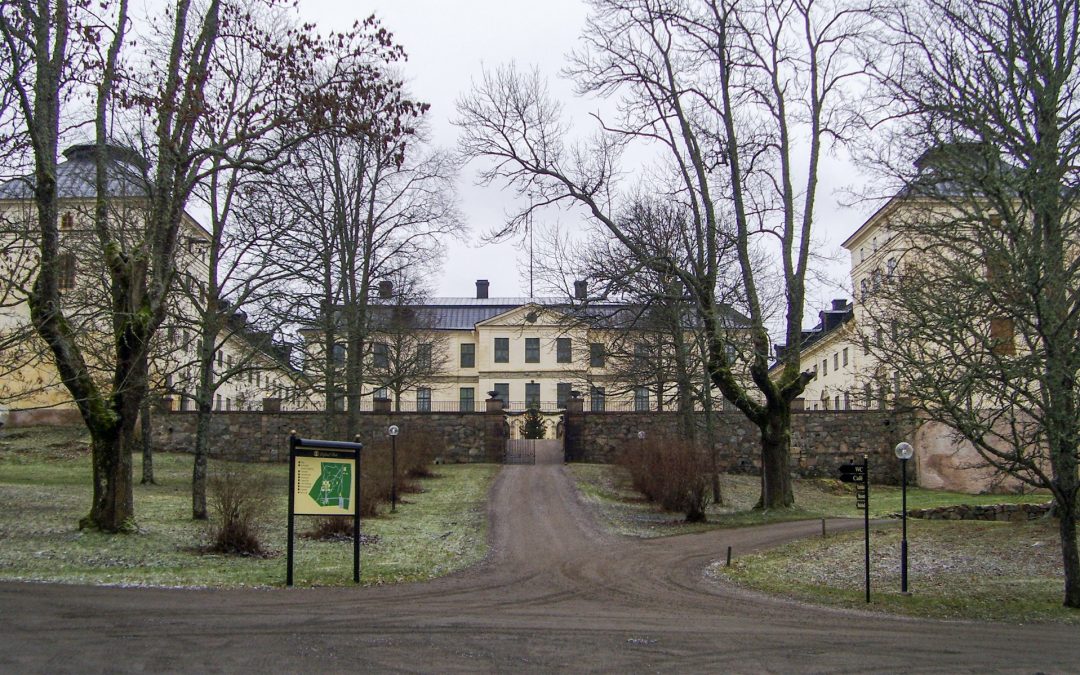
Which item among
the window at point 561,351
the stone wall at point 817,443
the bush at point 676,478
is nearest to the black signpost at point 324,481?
the bush at point 676,478

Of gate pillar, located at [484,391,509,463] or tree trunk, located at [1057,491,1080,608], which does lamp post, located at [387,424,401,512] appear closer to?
gate pillar, located at [484,391,509,463]

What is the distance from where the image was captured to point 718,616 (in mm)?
11820

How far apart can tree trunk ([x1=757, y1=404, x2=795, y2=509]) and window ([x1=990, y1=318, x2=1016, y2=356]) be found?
8.78 meters

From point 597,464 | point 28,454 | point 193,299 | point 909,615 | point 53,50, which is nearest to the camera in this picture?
point 909,615

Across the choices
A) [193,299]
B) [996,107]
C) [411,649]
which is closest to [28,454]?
[193,299]

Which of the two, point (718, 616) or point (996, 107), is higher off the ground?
point (996, 107)

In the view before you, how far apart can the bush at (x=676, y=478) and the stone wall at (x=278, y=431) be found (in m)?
12.8

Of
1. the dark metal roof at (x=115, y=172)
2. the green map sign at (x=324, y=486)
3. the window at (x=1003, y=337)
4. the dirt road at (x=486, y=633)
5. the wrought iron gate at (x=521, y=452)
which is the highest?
the dark metal roof at (x=115, y=172)

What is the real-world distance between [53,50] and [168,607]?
884 centimetres

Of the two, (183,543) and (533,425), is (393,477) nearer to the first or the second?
(183,543)

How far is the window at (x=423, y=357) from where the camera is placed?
120 ft

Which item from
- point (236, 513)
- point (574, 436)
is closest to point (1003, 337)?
point (236, 513)

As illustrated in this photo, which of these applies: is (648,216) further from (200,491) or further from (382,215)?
(200,491)

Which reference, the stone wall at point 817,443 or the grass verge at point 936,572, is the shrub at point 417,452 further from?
the grass verge at point 936,572
